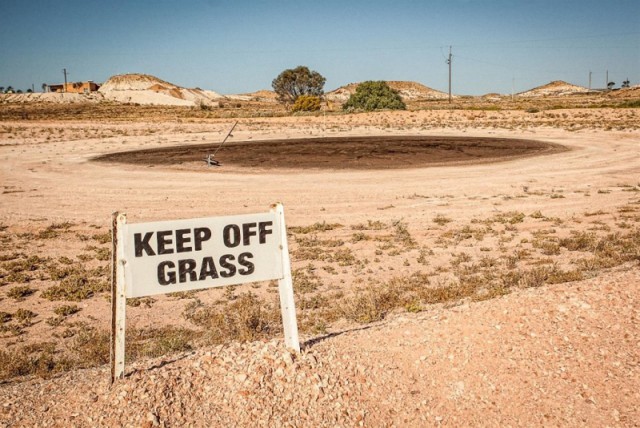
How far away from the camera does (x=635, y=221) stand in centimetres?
1324

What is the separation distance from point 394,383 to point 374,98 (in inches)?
3021

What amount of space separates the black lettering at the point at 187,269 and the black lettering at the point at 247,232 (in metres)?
0.47

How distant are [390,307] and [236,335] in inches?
92.2

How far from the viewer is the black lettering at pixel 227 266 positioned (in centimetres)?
466

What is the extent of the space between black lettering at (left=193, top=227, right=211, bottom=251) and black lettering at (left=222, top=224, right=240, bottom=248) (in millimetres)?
147

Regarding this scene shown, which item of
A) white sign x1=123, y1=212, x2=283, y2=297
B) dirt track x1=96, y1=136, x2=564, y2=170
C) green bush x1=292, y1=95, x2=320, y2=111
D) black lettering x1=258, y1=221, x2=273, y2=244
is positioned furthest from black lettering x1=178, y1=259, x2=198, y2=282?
green bush x1=292, y1=95, x2=320, y2=111

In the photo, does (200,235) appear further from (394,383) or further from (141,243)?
(394,383)

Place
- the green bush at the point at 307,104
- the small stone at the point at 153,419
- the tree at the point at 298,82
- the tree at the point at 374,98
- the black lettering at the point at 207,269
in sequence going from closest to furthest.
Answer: the small stone at the point at 153,419 < the black lettering at the point at 207,269 < the tree at the point at 374,98 < the green bush at the point at 307,104 < the tree at the point at 298,82

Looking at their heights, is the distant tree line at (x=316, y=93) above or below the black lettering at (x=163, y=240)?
above

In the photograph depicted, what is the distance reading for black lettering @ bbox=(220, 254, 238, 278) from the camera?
4.66 m

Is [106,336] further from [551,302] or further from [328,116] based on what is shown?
[328,116]

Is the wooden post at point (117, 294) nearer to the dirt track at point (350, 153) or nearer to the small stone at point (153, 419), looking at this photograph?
the small stone at point (153, 419)

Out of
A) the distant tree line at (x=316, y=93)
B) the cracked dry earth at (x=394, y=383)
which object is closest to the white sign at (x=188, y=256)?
the cracked dry earth at (x=394, y=383)

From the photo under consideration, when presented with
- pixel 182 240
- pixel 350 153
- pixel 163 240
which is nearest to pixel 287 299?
pixel 182 240
